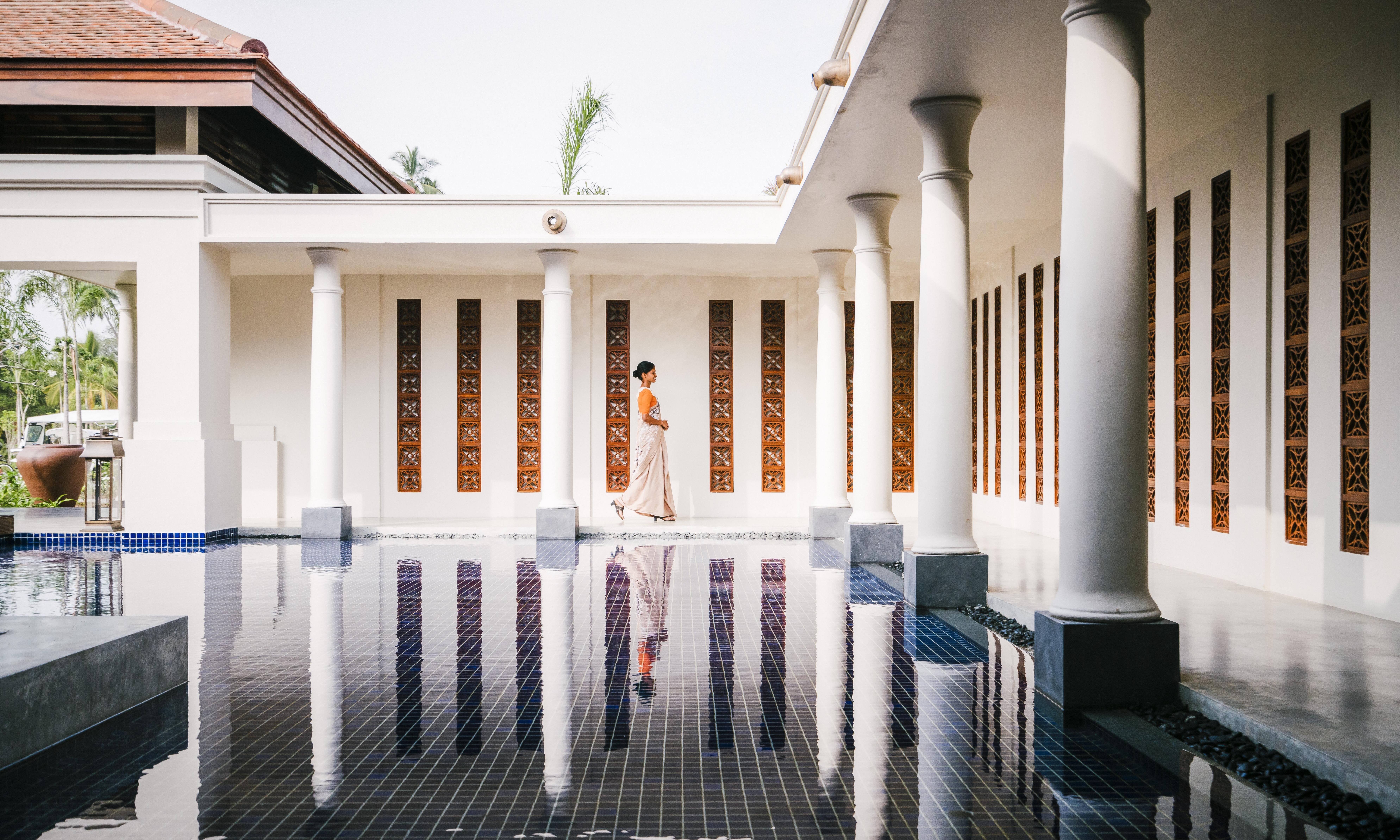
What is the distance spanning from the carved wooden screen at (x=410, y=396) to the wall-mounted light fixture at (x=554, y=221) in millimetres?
3562

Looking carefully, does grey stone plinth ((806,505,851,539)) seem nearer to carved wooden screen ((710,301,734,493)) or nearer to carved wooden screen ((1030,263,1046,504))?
carved wooden screen ((1030,263,1046,504))

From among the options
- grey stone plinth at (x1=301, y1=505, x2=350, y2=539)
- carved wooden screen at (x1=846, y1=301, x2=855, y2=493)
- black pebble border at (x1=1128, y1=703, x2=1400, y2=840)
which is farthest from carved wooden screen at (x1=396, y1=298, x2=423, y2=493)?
black pebble border at (x1=1128, y1=703, x2=1400, y2=840)

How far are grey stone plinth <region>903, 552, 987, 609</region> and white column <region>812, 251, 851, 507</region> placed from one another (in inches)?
183

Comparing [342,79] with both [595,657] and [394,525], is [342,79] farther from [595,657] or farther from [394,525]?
[595,657]

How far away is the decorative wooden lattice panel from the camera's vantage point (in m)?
14.2

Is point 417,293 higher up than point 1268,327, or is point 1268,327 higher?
point 417,293

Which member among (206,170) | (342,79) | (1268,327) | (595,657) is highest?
(342,79)

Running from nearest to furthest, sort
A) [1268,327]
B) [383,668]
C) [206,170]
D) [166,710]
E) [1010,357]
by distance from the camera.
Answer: [166,710] → [383,668] → [1268,327] → [206,170] → [1010,357]

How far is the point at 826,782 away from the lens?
136 inches

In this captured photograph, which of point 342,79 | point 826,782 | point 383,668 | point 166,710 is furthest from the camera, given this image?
point 342,79

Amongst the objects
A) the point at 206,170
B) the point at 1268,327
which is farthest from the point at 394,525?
the point at 1268,327

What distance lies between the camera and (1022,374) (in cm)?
1175

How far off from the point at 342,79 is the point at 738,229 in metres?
44.5

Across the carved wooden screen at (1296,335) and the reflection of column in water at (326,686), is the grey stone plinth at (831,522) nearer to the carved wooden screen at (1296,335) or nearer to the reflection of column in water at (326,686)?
the carved wooden screen at (1296,335)
